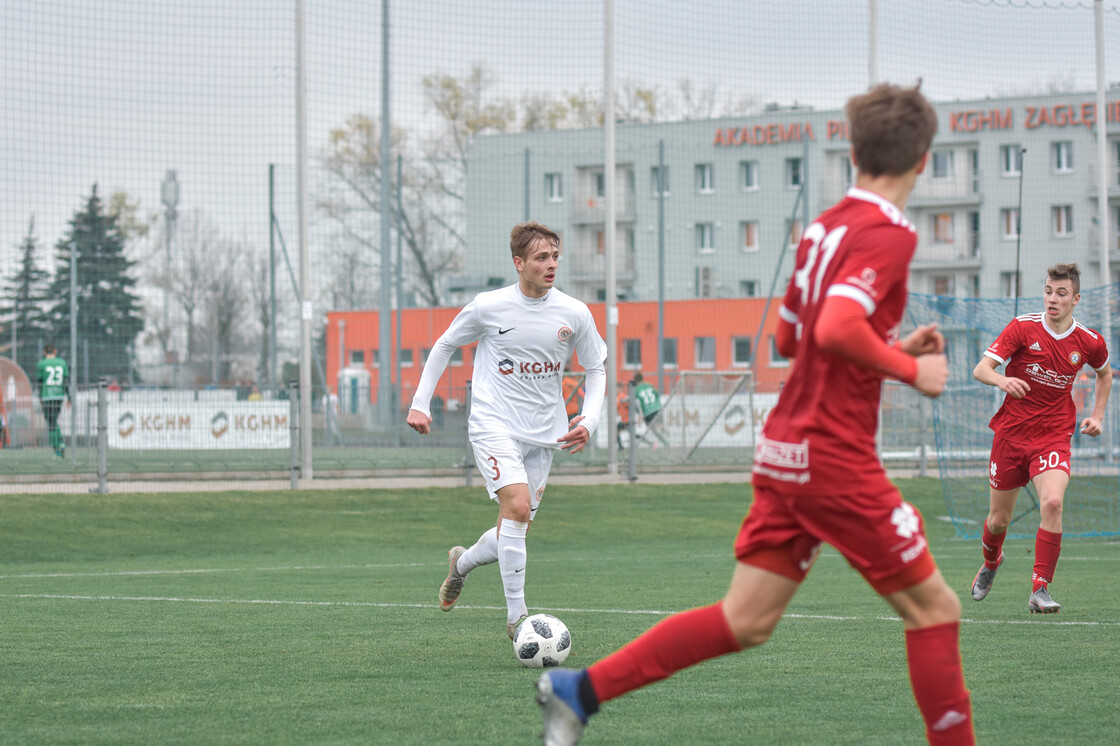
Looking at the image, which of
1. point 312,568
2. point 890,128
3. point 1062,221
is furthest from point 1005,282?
point 890,128

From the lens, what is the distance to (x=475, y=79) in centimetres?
2298

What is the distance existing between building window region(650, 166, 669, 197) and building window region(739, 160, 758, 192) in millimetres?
1874

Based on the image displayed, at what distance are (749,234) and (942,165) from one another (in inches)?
1450

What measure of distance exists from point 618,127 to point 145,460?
48.5 feet

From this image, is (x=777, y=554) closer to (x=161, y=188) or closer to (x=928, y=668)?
(x=928, y=668)

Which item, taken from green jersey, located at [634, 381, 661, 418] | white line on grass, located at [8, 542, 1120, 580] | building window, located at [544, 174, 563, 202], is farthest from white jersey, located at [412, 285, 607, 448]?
building window, located at [544, 174, 563, 202]

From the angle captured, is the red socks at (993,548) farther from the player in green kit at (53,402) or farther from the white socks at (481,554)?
the player in green kit at (53,402)

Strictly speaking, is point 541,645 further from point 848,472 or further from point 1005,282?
point 1005,282

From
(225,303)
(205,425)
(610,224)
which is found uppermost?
(610,224)

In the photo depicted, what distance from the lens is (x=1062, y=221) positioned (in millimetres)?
31844

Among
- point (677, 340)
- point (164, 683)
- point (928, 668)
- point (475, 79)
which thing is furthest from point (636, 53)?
point (928, 668)

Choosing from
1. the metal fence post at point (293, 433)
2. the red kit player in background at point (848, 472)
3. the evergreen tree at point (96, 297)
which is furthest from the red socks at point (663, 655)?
the evergreen tree at point (96, 297)

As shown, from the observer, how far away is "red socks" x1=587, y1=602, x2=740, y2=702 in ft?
11.6

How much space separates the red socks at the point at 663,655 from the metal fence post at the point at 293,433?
48.6 ft
